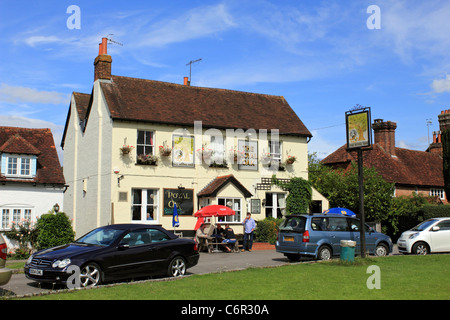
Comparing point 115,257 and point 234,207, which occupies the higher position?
point 234,207

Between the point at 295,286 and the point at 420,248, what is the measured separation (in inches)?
459

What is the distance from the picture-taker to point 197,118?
27.6 metres

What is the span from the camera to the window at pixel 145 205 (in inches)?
994

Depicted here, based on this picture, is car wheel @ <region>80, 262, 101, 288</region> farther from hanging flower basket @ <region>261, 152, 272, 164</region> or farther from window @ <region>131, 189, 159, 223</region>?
hanging flower basket @ <region>261, 152, 272, 164</region>

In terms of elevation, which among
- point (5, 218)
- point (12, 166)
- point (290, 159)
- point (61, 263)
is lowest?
point (61, 263)

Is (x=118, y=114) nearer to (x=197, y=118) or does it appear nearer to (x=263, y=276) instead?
(x=197, y=118)

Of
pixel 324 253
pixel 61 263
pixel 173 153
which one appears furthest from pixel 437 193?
pixel 61 263

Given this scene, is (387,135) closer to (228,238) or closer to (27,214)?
(228,238)

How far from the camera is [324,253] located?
17.6 m

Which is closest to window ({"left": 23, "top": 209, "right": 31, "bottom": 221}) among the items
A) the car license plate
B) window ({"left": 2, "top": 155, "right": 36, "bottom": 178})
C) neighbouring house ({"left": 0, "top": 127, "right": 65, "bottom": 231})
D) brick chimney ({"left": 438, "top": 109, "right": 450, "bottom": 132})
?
neighbouring house ({"left": 0, "top": 127, "right": 65, "bottom": 231})

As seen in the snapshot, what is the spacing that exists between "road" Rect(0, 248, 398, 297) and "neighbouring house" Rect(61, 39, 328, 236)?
4695 mm

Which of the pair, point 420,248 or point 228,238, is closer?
point 420,248

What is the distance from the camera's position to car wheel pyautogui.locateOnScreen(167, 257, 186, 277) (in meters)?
13.7
